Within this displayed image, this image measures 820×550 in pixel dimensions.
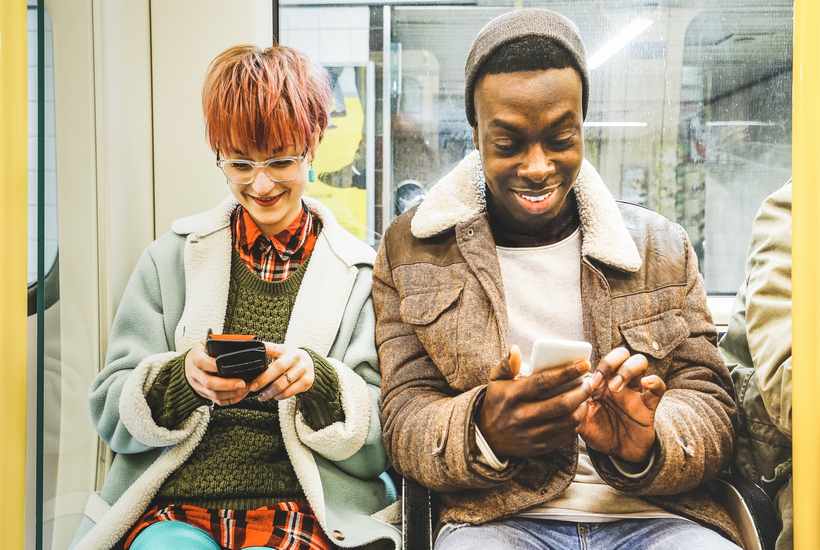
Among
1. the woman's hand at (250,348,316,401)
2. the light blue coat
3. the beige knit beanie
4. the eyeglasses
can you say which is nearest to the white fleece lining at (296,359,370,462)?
the light blue coat

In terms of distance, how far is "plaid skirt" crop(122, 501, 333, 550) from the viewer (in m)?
1.87

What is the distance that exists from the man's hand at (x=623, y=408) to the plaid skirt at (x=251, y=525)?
69 centimetres

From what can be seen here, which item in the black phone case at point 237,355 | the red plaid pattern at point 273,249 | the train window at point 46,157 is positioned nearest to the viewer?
the train window at point 46,157

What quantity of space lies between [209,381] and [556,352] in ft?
2.50

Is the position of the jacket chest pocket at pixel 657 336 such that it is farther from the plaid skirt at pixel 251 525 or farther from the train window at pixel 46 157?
the train window at pixel 46 157

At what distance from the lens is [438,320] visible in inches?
76.9

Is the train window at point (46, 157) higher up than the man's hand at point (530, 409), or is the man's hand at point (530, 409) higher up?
the train window at point (46, 157)

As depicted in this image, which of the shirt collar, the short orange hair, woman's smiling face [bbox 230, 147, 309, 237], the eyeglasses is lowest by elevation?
the shirt collar

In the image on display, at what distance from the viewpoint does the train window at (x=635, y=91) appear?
250 cm

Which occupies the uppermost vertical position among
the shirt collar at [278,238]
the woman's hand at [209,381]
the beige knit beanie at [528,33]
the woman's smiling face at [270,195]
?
the beige knit beanie at [528,33]
